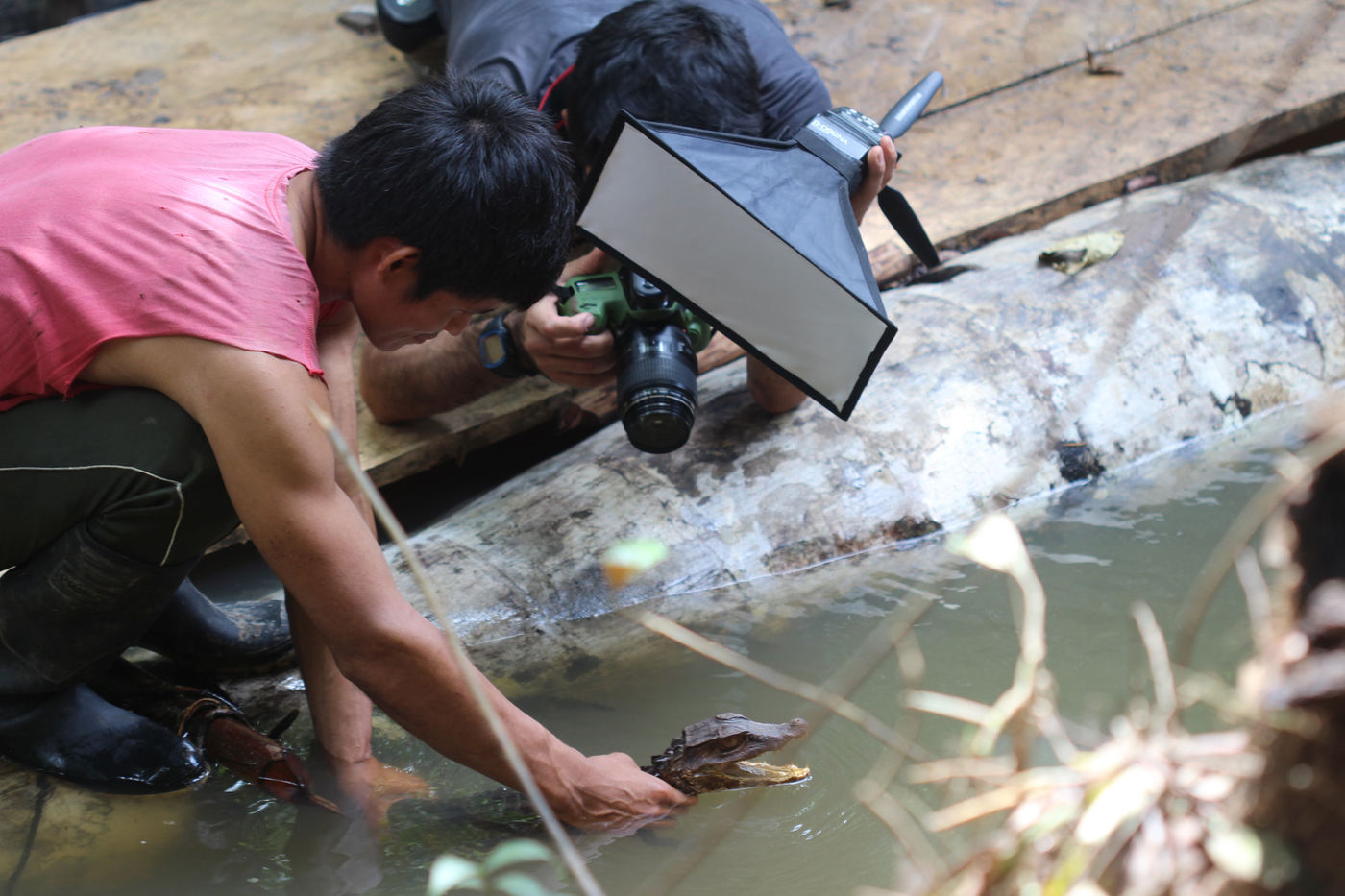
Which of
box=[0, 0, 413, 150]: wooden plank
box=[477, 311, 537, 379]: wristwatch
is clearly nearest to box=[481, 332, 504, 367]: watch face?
box=[477, 311, 537, 379]: wristwatch

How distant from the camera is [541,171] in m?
1.36

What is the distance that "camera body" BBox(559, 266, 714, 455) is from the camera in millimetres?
1817

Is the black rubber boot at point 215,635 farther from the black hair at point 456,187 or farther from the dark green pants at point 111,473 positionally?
the black hair at point 456,187

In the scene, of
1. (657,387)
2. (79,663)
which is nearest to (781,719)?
(657,387)

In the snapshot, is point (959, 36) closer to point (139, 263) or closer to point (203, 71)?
point (203, 71)

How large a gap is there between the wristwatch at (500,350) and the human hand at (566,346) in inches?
5.9

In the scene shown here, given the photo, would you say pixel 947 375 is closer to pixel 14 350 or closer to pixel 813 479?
pixel 813 479

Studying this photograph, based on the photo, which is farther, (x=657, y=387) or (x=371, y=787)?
(x=657, y=387)

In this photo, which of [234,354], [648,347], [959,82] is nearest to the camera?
[234,354]

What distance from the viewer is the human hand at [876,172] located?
1.85 meters

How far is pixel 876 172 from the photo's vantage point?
187 cm

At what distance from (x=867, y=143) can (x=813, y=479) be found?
675mm

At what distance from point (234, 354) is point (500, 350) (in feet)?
3.46

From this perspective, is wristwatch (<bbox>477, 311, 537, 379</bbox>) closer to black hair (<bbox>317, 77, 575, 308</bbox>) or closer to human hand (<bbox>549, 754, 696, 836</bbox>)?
black hair (<bbox>317, 77, 575, 308</bbox>)
